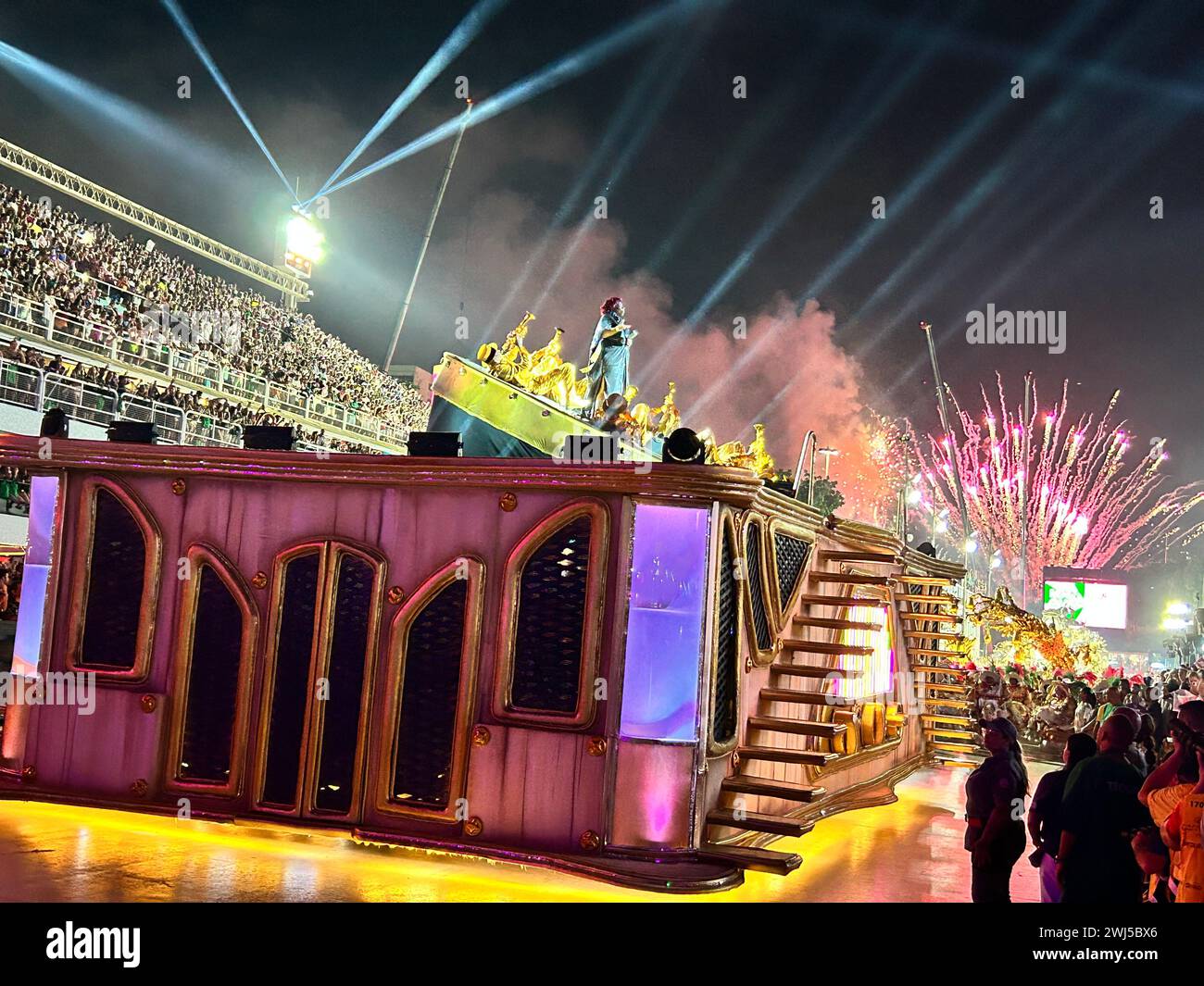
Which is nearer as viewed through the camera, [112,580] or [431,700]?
[431,700]

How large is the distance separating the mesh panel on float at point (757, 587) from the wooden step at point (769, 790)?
1267 mm

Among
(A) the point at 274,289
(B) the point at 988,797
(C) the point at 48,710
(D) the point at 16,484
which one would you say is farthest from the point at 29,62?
(B) the point at 988,797

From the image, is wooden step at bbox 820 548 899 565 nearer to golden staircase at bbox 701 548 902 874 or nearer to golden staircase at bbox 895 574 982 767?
golden staircase at bbox 701 548 902 874

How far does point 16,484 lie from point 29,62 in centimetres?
1746

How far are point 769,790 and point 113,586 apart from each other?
5.74 meters

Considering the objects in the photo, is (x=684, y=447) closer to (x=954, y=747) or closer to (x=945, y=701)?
(x=945, y=701)

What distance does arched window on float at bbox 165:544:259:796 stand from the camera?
828cm

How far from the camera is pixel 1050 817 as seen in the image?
611cm

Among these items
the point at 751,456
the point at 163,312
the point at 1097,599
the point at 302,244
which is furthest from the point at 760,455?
the point at 1097,599

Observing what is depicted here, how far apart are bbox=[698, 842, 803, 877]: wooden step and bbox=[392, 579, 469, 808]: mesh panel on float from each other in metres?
2.03

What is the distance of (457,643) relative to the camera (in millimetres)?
7910

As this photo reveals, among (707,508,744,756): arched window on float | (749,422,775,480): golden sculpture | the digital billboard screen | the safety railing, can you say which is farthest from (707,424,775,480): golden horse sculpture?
the digital billboard screen

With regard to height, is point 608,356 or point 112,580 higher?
point 608,356
